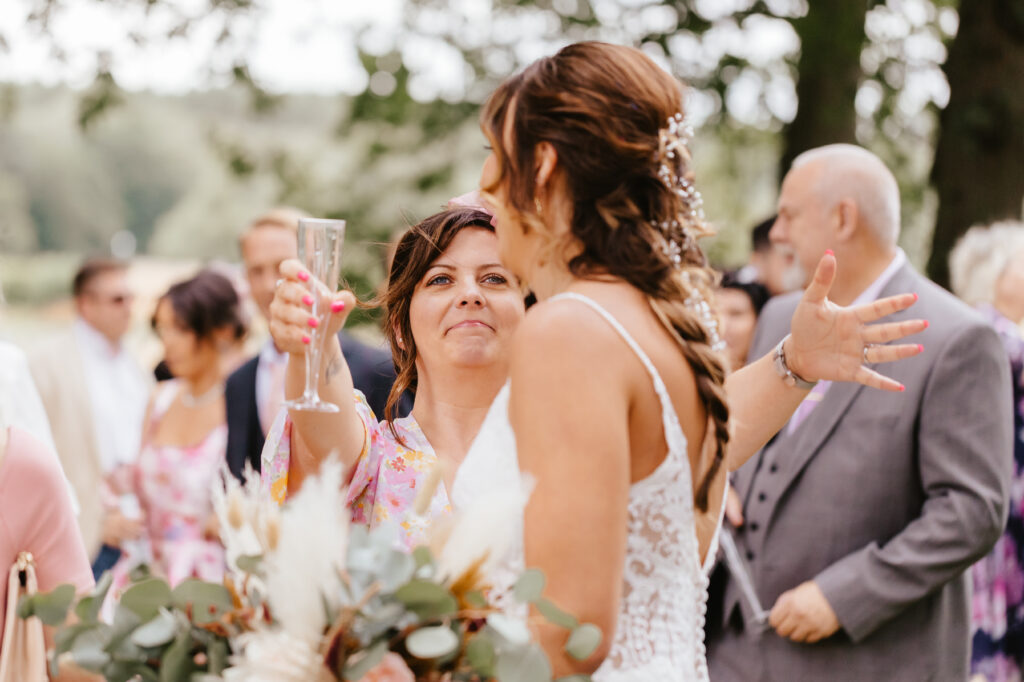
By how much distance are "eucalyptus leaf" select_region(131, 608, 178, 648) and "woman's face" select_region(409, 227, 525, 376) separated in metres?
1.28

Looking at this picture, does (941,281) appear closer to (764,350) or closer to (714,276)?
(764,350)

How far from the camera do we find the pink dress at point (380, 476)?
7.85 ft

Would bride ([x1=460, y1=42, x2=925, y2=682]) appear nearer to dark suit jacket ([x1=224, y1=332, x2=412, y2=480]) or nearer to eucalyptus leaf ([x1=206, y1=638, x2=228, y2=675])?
eucalyptus leaf ([x1=206, y1=638, x2=228, y2=675])

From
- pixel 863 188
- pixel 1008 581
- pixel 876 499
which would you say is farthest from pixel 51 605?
pixel 1008 581

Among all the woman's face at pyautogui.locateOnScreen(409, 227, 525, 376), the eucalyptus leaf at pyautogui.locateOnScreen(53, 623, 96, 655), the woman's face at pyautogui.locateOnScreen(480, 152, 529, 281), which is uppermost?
the woman's face at pyautogui.locateOnScreen(480, 152, 529, 281)

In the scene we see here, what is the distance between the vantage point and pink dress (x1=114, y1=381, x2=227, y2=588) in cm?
553

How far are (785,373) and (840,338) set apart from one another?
0.19 metres

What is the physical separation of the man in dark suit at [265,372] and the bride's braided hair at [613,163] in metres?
2.32

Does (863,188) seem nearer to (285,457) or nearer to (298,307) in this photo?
(285,457)

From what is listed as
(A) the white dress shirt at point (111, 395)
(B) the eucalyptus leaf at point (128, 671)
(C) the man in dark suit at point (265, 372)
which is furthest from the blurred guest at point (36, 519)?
(A) the white dress shirt at point (111, 395)

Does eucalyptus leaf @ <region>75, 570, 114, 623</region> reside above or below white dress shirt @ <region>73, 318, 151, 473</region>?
above

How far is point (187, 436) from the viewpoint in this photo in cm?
580

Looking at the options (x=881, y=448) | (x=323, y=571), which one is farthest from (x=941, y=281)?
(x=323, y=571)

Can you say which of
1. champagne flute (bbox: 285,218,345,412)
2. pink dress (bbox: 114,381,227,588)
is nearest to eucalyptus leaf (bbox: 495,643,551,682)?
champagne flute (bbox: 285,218,345,412)
